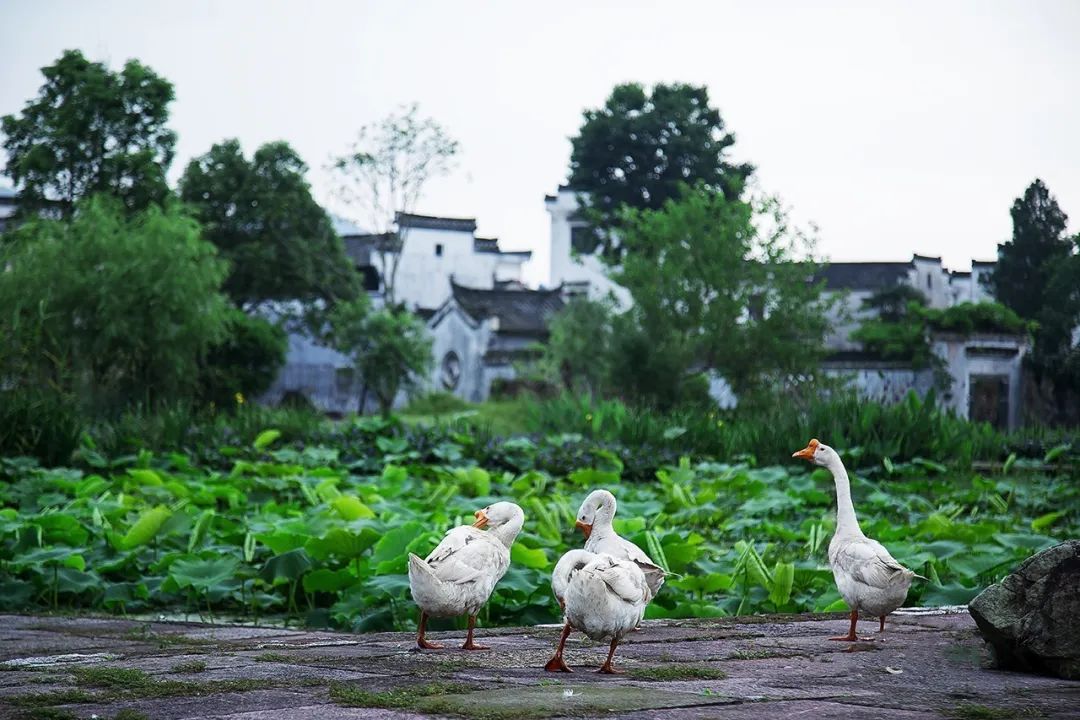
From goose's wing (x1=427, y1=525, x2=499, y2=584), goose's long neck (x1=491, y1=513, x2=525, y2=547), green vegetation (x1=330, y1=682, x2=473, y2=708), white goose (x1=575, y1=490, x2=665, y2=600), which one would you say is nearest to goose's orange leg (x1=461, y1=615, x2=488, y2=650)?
goose's wing (x1=427, y1=525, x2=499, y2=584)

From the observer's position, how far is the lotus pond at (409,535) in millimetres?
4738

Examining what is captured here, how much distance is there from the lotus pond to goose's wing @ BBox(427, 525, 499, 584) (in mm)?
620

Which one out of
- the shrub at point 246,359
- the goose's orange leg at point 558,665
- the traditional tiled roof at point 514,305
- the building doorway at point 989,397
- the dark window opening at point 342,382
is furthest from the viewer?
the traditional tiled roof at point 514,305

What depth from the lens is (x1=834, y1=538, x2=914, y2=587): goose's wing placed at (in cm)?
370

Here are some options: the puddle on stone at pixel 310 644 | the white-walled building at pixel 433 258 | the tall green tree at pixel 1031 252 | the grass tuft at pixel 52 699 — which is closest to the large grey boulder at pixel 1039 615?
the puddle on stone at pixel 310 644

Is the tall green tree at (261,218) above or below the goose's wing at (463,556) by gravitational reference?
above

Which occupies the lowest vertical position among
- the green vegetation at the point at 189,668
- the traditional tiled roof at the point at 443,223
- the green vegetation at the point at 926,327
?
the green vegetation at the point at 189,668

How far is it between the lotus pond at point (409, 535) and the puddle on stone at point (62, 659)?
3.28 feet

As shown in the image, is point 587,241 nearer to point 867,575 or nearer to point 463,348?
point 463,348

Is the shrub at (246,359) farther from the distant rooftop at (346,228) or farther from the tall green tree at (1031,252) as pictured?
the tall green tree at (1031,252)

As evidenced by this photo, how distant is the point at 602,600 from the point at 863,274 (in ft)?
103

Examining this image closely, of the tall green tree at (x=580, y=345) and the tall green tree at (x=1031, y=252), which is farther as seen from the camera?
the tall green tree at (x=580, y=345)

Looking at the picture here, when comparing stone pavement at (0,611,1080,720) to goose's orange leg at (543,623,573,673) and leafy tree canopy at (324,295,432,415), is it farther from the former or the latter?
leafy tree canopy at (324,295,432,415)

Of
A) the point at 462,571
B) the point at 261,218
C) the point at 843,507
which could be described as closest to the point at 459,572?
the point at 462,571
